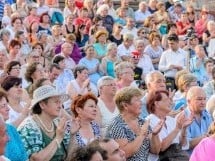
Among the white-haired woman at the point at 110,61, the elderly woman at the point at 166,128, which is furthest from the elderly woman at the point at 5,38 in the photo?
the elderly woman at the point at 166,128

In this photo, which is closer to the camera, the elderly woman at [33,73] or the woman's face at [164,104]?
the woman's face at [164,104]

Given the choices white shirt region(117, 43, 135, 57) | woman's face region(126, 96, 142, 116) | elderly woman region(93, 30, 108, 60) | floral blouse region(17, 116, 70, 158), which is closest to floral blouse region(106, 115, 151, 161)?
woman's face region(126, 96, 142, 116)

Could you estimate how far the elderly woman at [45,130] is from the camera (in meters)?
6.23

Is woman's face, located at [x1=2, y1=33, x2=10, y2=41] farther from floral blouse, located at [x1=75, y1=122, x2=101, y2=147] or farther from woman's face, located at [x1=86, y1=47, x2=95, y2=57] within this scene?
floral blouse, located at [x1=75, y1=122, x2=101, y2=147]

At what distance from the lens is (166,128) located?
762 centimetres

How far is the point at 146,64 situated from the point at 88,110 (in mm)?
6733

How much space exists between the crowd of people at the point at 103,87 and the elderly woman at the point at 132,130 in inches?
0.4

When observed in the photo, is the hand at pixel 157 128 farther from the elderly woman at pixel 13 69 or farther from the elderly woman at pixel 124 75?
the elderly woman at pixel 13 69

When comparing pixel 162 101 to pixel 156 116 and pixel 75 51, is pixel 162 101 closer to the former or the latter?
pixel 156 116

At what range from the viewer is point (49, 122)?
259 inches

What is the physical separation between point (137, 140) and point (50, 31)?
846 cm

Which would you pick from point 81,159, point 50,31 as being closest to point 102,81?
point 81,159

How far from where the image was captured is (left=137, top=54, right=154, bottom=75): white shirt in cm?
1345

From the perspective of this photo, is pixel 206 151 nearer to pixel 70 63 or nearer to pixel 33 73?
pixel 33 73
